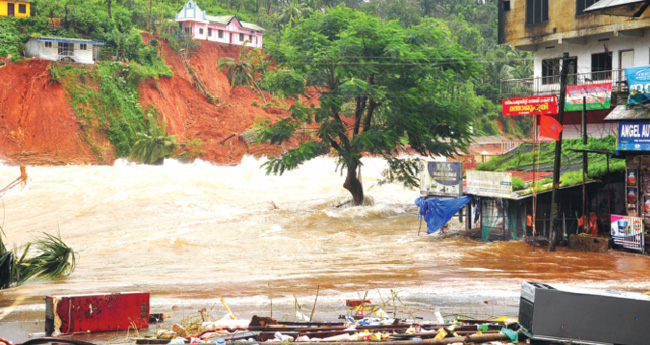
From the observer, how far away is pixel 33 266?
60.0 feet

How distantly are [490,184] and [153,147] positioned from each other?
4286cm

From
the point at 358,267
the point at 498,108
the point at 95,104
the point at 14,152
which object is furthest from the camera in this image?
the point at 498,108

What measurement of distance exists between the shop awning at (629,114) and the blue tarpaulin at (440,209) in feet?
20.4

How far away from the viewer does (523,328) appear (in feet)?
32.8

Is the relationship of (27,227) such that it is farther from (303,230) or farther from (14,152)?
(14,152)

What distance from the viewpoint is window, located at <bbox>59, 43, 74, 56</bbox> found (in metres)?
63.5

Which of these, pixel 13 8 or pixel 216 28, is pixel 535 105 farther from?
pixel 216 28

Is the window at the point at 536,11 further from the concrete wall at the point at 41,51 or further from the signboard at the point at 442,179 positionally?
the concrete wall at the point at 41,51

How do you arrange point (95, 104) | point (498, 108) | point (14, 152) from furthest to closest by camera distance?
point (498, 108)
point (95, 104)
point (14, 152)

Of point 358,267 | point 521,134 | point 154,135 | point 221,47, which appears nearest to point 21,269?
point 358,267

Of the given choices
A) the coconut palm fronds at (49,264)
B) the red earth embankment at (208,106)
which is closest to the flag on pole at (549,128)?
the coconut palm fronds at (49,264)

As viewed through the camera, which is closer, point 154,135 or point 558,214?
point 558,214

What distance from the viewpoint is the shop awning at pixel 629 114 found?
20.9 meters

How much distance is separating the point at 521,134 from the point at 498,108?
5814 millimetres
